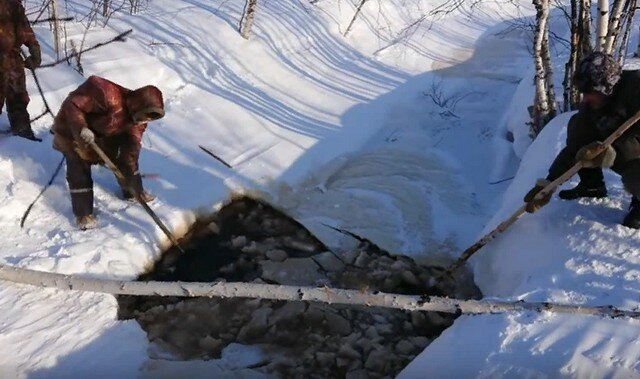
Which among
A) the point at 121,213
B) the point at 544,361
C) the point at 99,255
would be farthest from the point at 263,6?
the point at 544,361

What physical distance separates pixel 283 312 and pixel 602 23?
3.58 m

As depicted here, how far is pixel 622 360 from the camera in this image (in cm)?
311

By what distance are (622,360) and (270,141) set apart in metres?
4.25

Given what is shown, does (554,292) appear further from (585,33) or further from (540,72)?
(585,33)

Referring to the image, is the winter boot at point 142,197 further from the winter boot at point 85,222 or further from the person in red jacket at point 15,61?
the person in red jacket at point 15,61

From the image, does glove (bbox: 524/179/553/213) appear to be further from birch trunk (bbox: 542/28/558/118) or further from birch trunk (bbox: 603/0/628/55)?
birch trunk (bbox: 542/28/558/118)

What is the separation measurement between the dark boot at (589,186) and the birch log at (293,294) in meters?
1.20

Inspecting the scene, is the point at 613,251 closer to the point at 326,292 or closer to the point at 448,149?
the point at 326,292

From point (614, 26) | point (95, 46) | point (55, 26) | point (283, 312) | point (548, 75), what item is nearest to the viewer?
point (283, 312)

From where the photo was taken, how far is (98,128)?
4633 millimetres

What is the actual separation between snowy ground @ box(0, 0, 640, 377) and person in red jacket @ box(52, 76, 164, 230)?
12.7 inches

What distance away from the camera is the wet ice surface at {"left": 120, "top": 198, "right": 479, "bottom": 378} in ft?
13.4

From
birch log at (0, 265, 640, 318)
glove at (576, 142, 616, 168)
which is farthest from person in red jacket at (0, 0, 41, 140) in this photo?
glove at (576, 142, 616, 168)

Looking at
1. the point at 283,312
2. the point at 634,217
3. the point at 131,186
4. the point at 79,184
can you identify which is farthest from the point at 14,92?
the point at 634,217
